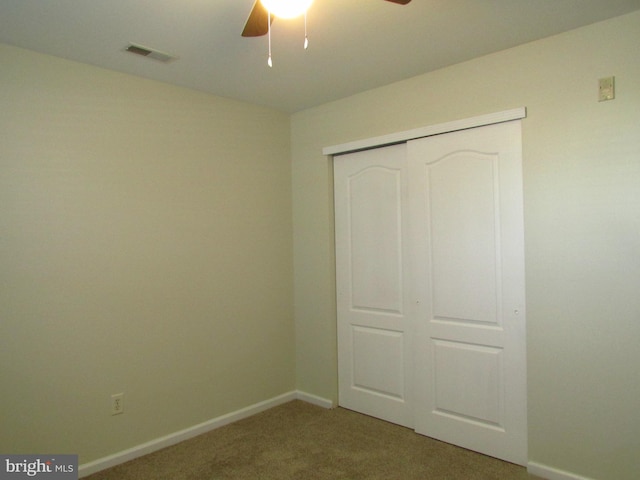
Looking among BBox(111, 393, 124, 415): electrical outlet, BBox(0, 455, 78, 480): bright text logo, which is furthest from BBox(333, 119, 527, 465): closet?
BBox(0, 455, 78, 480): bright text logo

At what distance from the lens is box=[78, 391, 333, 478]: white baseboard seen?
2.64 m

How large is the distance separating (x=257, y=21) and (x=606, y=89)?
1859mm

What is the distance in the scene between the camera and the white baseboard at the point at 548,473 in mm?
2387

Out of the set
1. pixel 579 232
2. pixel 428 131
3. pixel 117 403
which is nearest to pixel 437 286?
pixel 579 232

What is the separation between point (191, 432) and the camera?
122 inches

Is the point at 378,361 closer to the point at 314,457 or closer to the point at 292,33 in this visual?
the point at 314,457

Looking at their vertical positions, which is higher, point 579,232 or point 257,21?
point 257,21

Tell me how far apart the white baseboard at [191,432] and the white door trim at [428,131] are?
2.10m

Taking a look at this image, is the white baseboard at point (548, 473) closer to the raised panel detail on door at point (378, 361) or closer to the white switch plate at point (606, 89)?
the raised panel detail on door at point (378, 361)

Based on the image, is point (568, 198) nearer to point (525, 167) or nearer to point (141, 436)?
point (525, 167)

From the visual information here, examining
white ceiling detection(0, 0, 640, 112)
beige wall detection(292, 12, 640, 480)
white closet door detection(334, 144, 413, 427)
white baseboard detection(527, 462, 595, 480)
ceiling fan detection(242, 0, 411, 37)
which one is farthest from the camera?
white closet door detection(334, 144, 413, 427)

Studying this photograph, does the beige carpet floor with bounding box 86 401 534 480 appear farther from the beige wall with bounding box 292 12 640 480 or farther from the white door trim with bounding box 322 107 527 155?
the white door trim with bounding box 322 107 527 155

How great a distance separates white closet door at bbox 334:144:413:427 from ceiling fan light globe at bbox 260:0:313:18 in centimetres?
179

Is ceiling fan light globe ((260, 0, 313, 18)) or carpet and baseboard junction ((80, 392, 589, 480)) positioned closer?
ceiling fan light globe ((260, 0, 313, 18))
